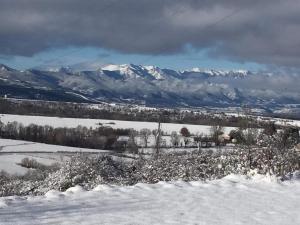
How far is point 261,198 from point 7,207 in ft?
17.0

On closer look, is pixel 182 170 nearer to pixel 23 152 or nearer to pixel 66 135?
pixel 23 152

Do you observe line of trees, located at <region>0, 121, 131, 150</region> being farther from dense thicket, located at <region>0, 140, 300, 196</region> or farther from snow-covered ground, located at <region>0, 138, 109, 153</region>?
dense thicket, located at <region>0, 140, 300, 196</region>

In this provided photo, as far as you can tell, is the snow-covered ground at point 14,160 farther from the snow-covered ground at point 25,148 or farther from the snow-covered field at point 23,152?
the snow-covered ground at point 25,148

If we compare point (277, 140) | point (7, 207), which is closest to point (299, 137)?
point (277, 140)

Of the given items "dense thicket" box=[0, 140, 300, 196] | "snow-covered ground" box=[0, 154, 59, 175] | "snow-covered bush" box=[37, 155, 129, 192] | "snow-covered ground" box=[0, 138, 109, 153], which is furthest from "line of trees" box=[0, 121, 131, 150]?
"dense thicket" box=[0, 140, 300, 196]

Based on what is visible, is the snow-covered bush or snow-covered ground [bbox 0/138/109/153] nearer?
the snow-covered bush

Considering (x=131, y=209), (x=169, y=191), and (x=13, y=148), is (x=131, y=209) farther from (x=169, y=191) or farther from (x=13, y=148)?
(x=13, y=148)

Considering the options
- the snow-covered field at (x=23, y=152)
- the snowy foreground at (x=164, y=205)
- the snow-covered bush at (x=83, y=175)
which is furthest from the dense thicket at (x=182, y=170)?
the snow-covered field at (x=23, y=152)

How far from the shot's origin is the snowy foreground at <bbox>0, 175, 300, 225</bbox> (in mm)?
8391

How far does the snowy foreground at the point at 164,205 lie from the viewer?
839 centimetres

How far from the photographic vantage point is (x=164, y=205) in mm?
9633

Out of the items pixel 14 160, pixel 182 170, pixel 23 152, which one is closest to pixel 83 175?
pixel 182 170

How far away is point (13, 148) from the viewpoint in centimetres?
8594

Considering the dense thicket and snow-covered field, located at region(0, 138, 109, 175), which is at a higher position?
the dense thicket
